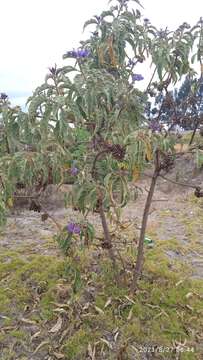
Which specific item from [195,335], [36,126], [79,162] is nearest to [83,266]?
[195,335]

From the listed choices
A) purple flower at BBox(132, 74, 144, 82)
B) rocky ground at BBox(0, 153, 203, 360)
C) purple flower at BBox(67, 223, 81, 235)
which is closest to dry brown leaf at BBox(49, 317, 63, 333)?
rocky ground at BBox(0, 153, 203, 360)

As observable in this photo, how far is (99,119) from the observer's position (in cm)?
277

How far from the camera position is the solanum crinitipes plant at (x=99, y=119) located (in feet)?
8.20

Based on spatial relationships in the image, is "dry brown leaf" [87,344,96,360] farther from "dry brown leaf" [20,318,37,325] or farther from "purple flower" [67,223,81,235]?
"purple flower" [67,223,81,235]

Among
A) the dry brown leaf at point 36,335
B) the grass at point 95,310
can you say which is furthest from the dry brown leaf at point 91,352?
the dry brown leaf at point 36,335

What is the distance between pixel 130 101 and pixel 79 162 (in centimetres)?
57

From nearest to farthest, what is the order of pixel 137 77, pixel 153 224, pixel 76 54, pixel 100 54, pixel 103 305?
pixel 76 54 < pixel 137 77 < pixel 100 54 < pixel 103 305 < pixel 153 224

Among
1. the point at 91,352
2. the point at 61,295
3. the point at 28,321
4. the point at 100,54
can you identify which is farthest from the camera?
the point at 61,295

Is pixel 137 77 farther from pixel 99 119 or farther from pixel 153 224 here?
pixel 153 224

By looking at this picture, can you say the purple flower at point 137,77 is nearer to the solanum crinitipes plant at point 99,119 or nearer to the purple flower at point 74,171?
the solanum crinitipes plant at point 99,119

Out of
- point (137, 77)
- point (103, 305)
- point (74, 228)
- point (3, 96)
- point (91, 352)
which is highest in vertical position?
point (137, 77)

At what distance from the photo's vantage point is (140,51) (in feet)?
10.1
